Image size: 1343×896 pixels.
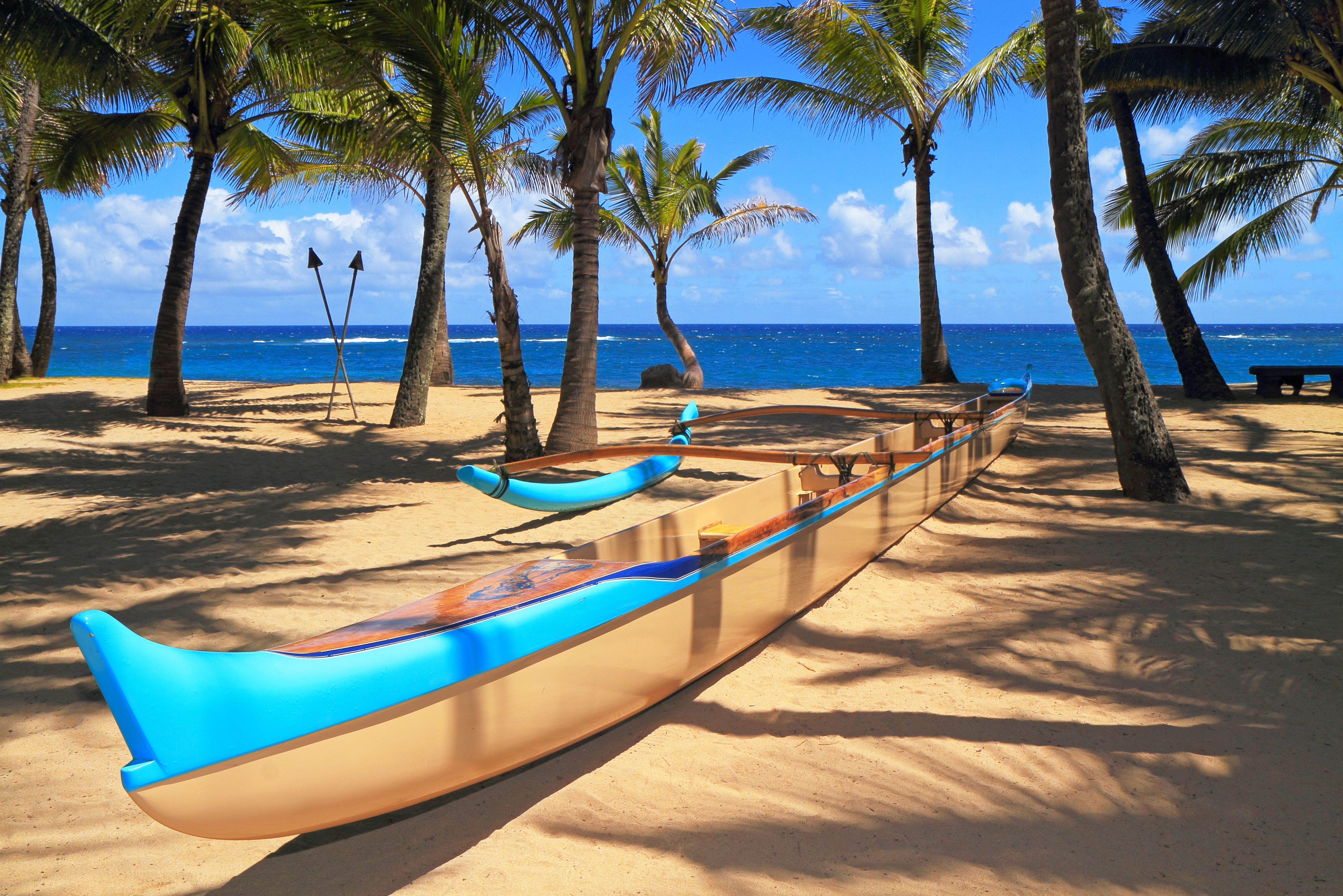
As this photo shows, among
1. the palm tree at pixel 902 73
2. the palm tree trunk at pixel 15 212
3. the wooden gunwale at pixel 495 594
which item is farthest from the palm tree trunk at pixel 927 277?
the palm tree trunk at pixel 15 212

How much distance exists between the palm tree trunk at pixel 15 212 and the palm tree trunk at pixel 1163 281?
52.7 feet

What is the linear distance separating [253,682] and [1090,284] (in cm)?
569

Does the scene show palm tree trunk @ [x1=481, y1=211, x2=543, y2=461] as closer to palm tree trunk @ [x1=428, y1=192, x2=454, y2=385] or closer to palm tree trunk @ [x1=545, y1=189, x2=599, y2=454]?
palm tree trunk @ [x1=545, y1=189, x2=599, y2=454]

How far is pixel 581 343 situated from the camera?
7082 mm

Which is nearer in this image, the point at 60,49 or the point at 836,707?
the point at 836,707

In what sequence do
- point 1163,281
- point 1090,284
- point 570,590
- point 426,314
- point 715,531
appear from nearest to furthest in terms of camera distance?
point 570,590 < point 715,531 < point 1090,284 < point 426,314 < point 1163,281

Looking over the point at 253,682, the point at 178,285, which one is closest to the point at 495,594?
the point at 253,682

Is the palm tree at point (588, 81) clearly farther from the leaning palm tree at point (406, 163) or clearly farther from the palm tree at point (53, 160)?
the palm tree at point (53, 160)

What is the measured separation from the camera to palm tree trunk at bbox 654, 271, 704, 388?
16047 millimetres

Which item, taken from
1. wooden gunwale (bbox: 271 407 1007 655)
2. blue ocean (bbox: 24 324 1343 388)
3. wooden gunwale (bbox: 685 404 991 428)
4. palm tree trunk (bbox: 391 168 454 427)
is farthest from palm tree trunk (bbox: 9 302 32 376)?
wooden gunwale (bbox: 271 407 1007 655)

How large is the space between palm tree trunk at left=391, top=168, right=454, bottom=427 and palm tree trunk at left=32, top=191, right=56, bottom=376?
383 inches

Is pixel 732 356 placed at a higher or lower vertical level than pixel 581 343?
higher

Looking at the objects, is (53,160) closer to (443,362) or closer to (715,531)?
(443,362)

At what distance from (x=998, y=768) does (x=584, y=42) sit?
6454mm
